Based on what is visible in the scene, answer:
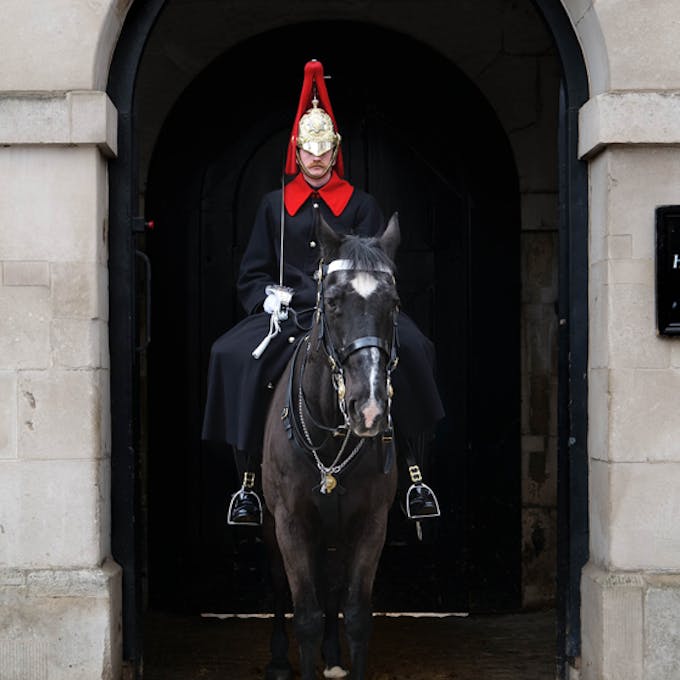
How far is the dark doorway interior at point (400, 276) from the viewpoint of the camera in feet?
26.1

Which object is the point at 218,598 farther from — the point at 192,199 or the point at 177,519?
the point at 192,199

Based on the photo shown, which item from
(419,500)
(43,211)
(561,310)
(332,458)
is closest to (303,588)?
(332,458)

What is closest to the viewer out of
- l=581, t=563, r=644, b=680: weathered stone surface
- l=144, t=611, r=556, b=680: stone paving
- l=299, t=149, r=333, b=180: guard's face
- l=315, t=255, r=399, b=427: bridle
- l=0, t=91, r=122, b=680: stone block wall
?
l=315, t=255, r=399, b=427: bridle

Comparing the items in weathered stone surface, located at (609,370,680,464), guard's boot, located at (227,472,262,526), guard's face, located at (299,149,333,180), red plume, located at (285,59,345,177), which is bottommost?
guard's boot, located at (227,472,262,526)

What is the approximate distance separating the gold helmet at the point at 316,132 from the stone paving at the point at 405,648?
8.66ft

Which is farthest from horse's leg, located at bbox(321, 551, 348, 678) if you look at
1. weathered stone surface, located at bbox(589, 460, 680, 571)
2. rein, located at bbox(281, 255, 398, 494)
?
weathered stone surface, located at bbox(589, 460, 680, 571)

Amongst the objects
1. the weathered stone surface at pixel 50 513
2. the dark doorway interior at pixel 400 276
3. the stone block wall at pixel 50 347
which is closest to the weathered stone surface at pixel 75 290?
the stone block wall at pixel 50 347


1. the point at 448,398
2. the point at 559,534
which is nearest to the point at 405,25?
the point at 448,398

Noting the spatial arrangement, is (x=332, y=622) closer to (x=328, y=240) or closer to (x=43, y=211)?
(x=328, y=240)

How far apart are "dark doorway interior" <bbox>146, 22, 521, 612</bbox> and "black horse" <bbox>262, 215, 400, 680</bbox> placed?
2.07 metres

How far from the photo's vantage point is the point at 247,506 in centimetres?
625

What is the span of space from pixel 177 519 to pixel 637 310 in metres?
3.45

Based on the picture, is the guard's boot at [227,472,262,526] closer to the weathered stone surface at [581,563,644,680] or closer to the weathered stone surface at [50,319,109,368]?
the weathered stone surface at [50,319,109,368]

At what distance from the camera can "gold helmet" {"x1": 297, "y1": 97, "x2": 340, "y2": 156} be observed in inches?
245
